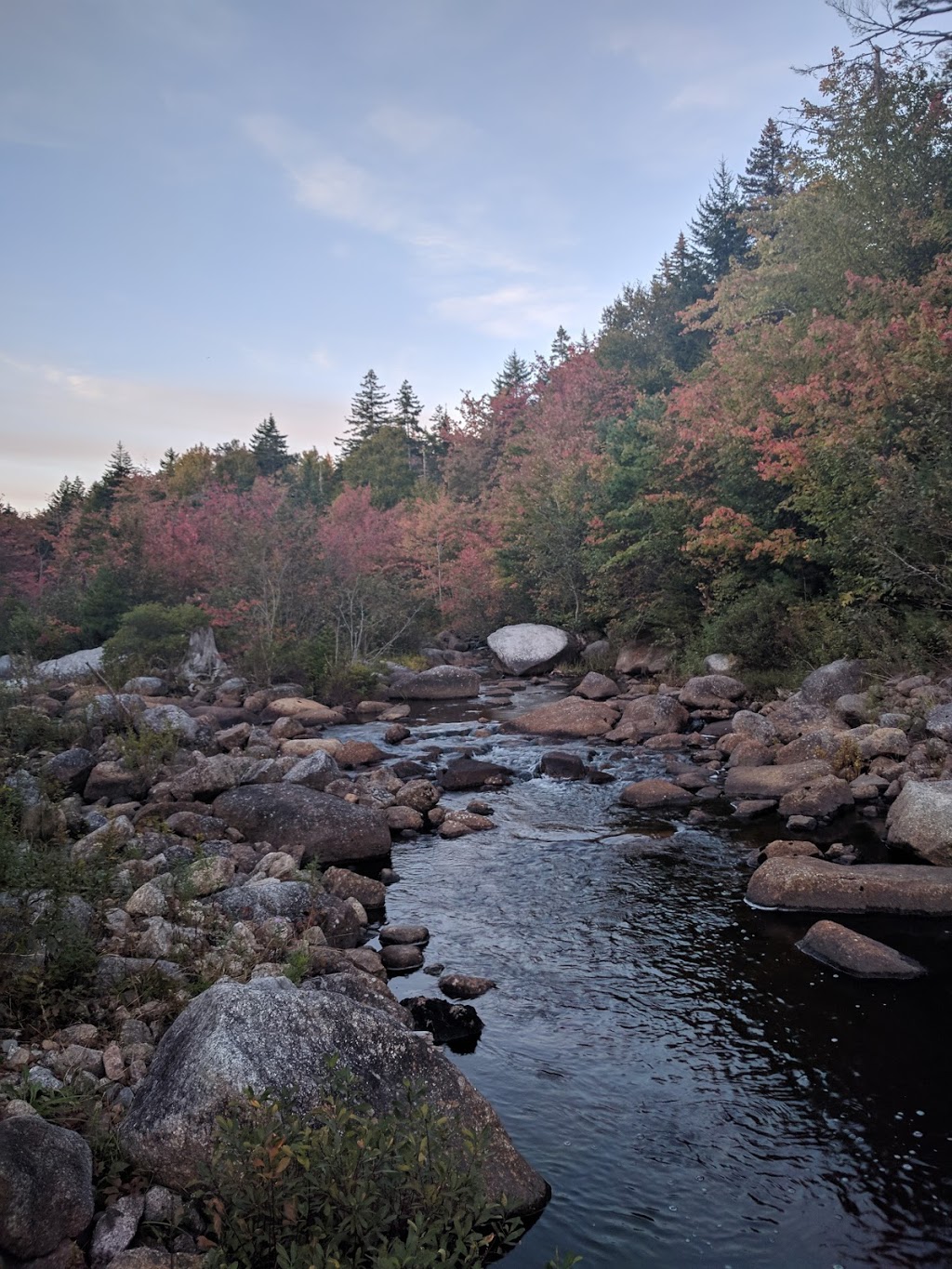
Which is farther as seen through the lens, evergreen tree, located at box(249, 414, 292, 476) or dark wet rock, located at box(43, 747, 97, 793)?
evergreen tree, located at box(249, 414, 292, 476)

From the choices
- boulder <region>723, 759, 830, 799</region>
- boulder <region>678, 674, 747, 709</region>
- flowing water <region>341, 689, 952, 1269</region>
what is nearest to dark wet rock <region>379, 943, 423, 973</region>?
flowing water <region>341, 689, 952, 1269</region>

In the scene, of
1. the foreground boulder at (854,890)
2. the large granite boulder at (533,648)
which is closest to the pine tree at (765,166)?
the large granite boulder at (533,648)

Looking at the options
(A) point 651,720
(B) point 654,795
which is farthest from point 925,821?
(A) point 651,720

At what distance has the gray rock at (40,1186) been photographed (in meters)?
3.31

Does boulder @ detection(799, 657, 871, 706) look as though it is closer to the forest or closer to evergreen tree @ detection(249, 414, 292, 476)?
the forest

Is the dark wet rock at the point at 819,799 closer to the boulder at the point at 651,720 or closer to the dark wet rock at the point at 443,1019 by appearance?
the boulder at the point at 651,720

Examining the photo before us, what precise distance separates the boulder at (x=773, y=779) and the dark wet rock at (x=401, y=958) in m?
6.02

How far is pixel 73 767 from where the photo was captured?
444 inches

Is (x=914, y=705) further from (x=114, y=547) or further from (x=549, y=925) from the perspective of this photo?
(x=114, y=547)

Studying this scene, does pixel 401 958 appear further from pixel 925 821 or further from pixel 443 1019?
pixel 925 821

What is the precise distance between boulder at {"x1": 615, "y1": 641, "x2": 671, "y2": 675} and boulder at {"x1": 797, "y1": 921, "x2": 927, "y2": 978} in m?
14.2

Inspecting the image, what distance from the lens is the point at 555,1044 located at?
615cm

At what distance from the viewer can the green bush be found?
21.8 meters

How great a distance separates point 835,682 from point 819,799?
471 centimetres
